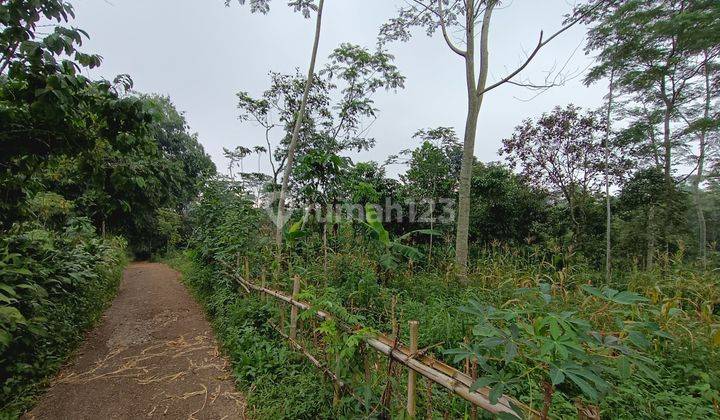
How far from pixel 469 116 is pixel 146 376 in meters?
5.91

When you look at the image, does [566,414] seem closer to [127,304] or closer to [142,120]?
[142,120]

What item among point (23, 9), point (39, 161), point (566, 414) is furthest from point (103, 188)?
point (566, 414)

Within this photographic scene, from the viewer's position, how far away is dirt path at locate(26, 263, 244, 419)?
2.66m

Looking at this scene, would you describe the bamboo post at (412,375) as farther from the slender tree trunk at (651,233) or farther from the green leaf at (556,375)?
the slender tree trunk at (651,233)

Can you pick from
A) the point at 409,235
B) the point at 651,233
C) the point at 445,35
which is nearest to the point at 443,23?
the point at 445,35

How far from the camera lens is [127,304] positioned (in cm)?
602

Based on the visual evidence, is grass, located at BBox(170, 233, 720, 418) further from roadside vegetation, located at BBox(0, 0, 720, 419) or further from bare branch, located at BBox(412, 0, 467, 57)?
bare branch, located at BBox(412, 0, 467, 57)

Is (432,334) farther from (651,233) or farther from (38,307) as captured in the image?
(651,233)

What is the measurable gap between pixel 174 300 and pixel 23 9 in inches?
226

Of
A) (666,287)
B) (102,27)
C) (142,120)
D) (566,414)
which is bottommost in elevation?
(566,414)

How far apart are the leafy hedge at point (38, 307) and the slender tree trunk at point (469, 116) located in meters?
5.21

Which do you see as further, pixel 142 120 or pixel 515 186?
pixel 515 186

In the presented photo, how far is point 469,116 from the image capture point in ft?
17.5

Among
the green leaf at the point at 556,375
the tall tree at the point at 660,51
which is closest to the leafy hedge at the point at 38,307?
the green leaf at the point at 556,375
